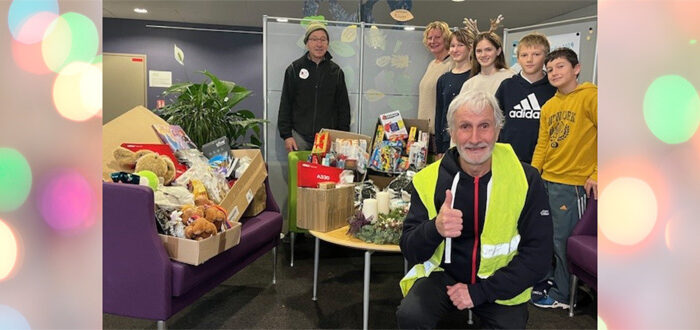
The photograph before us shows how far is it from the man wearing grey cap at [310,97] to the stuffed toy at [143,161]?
4.94 feet

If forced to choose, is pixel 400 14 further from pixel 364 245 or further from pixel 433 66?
pixel 364 245

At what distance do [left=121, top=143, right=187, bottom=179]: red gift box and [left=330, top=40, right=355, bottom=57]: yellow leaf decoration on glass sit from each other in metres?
1.80

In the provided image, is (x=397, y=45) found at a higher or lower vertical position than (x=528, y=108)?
higher

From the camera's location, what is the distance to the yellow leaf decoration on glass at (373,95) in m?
4.07

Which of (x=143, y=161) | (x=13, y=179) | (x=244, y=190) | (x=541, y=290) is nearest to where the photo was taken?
(x=13, y=179)

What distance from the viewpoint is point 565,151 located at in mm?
2588

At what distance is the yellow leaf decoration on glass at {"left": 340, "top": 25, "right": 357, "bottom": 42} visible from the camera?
3.98 m

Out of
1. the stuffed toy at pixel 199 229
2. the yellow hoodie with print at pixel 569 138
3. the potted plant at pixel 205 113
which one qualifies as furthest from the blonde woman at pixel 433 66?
the stuffed toy at pixel 199 229

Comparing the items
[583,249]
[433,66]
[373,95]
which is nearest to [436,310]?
[583,249]

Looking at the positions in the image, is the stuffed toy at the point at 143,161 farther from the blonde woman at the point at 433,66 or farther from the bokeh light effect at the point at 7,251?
the bokeh light effect at the point at 7,251

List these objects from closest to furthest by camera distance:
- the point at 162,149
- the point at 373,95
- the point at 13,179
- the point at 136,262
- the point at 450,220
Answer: the point at 13,179, the point at 450,220, the point at 136,262, the point at 162,149, the point at 373,95

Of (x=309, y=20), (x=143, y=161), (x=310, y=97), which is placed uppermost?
(x=309, y=20)

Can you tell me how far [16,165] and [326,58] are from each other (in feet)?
12.3

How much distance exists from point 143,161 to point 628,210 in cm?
233
